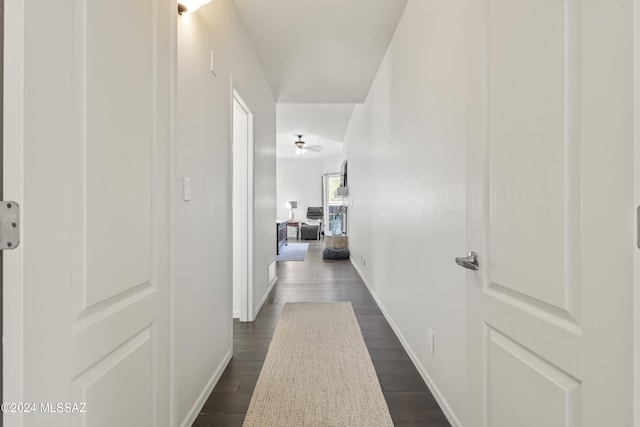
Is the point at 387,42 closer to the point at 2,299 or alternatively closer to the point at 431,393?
the point at 431,393

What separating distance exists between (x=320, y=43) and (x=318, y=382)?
2.90 m

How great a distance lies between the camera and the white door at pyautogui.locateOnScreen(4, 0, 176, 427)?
0.55m

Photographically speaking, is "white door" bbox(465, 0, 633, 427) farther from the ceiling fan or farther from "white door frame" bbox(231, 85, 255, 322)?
the ceiling fan

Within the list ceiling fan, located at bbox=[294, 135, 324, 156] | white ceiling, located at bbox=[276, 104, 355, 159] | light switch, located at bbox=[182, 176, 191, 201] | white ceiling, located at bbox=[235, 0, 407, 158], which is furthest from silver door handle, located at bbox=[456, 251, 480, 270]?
ceiling fan, located at bbox=[294, 135, 324, 156]

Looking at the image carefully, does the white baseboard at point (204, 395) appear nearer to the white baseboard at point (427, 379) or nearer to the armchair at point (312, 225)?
the white baseboard at point (427, 379)

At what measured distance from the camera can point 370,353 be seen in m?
2.36

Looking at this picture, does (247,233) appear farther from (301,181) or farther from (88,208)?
(301,181)

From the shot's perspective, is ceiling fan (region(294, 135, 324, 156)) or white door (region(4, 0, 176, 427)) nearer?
white door (region(4, 0, 176, 427))

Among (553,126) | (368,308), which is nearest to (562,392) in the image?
(553,126)

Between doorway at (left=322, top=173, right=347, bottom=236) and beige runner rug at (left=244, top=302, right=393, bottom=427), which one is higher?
doorway at (left=322, top=173, right=347, bottom=236)

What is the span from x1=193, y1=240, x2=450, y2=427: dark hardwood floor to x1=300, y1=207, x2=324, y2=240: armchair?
6.05 m

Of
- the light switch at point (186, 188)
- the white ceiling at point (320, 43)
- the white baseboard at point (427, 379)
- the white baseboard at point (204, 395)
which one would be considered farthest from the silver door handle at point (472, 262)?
the white ceiling at point (320, 43)

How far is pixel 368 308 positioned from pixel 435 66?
8.24 feet

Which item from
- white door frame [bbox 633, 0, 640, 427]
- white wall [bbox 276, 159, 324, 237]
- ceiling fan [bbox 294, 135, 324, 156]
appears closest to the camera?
white door frame [bbox 633, 0, 640, 427]
